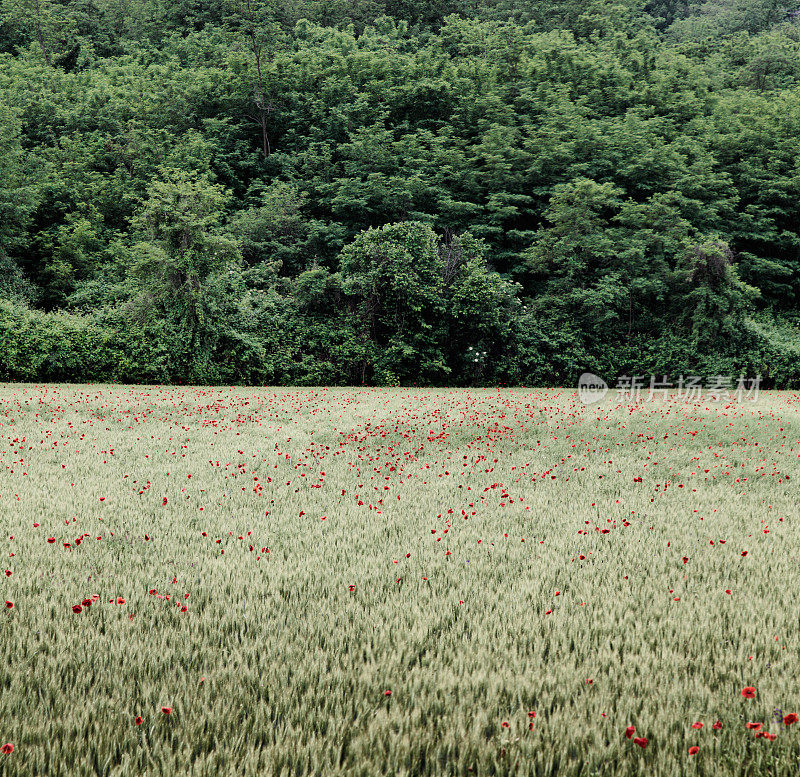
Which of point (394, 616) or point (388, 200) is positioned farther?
point (388, 200)

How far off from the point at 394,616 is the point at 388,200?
29419 mm

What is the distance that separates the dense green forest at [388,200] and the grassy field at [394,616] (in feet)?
47.5

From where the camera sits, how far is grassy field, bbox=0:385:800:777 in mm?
2184

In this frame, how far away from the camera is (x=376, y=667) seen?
2.73 m

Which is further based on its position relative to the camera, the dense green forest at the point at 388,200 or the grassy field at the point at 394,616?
the dense green forest at the point at 388,200

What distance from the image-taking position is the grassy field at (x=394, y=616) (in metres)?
2.18

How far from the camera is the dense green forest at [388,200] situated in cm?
2105

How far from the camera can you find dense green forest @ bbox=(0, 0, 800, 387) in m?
21.0

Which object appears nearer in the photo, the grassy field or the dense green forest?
the grassy field

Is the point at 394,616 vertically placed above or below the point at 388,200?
below

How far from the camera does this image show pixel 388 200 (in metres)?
30.1

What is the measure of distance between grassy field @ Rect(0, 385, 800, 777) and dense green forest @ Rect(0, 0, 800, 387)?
14465 mm

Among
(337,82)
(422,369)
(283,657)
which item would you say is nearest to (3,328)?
(422,369)

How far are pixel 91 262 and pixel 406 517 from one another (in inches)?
1185
